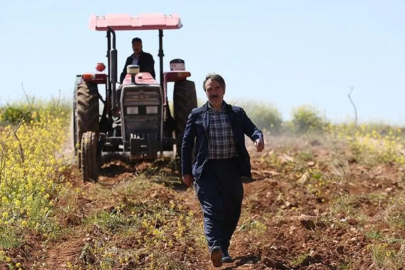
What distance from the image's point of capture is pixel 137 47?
44.5 ft

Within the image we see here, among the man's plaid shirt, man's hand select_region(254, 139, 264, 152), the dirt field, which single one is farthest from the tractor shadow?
man's hand select_region(254, 139, 264, 152)

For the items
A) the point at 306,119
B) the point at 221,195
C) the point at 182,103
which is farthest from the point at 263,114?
the point at 221,195

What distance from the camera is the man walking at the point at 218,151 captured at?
7.94 m

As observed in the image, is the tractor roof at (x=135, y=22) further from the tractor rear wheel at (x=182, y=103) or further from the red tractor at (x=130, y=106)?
the tractor rear wheel at (x=182, y=103)

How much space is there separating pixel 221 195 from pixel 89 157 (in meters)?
4.98

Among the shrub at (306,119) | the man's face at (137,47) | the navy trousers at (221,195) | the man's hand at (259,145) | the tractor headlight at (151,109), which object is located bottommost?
the shrub at (306,119)

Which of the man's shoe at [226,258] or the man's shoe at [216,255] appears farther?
the man's shoe at [226,258]

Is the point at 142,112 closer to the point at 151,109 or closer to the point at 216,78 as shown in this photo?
the point at 151,109

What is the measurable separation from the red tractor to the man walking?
453 centimetres

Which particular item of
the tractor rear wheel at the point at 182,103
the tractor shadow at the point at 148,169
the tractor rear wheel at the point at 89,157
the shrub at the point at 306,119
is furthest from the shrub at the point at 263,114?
the tractor rear wheel at the point at 89,157

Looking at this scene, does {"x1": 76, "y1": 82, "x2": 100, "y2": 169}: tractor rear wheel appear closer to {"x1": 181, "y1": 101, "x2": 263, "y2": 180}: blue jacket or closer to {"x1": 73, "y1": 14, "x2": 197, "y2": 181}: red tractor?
{"x1": 73, "y1": 14, "x2": 197, "y2": 181}: red tractor

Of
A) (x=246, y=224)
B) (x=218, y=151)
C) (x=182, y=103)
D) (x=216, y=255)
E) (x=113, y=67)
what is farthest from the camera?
(x=182, y=103)

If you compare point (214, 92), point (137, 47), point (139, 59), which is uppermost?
point (137, 47)

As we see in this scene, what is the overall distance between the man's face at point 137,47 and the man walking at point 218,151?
18.6 ft
